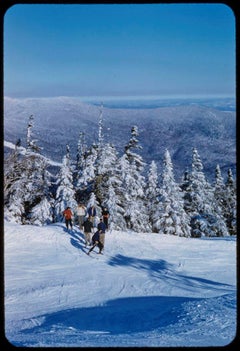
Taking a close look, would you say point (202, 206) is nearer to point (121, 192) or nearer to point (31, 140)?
point (121, 192)

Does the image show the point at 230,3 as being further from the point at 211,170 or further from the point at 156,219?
the point at 211,170

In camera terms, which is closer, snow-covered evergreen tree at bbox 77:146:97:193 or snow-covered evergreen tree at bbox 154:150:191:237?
snow-covered evergreen tree at bbox 77:146:97:193

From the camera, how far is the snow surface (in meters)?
6.31

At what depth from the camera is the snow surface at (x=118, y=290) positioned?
A: 20.7ft

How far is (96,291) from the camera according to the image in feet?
36.8

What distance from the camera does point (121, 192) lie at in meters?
30.9

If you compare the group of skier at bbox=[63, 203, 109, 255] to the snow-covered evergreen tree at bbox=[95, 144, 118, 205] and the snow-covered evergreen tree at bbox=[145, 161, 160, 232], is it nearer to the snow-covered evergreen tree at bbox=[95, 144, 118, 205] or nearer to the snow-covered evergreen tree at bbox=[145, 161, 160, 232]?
the snow-covered evergreen tree at bbox=[95, 144, 118, 205]

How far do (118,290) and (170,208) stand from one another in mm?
21746

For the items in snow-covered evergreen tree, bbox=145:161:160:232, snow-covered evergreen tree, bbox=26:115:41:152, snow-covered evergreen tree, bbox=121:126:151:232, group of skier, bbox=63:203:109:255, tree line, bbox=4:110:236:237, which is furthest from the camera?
snow-covered evergreen tree, bbox=145:161:160:232

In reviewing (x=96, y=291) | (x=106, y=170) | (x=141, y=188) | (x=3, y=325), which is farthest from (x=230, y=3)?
(x=141, y=188)

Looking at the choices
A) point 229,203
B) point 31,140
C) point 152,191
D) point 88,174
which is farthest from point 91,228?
point 229,203

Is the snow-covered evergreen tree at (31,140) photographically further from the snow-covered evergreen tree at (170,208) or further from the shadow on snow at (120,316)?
the shadow on snow at (120,316)

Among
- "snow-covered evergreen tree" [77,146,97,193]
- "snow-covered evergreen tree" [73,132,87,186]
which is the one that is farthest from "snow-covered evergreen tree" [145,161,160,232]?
"snow-covered evergreen tree" [77,146,97,193]

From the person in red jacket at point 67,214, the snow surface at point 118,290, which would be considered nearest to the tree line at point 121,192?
the person in red jacket at point 67,214
